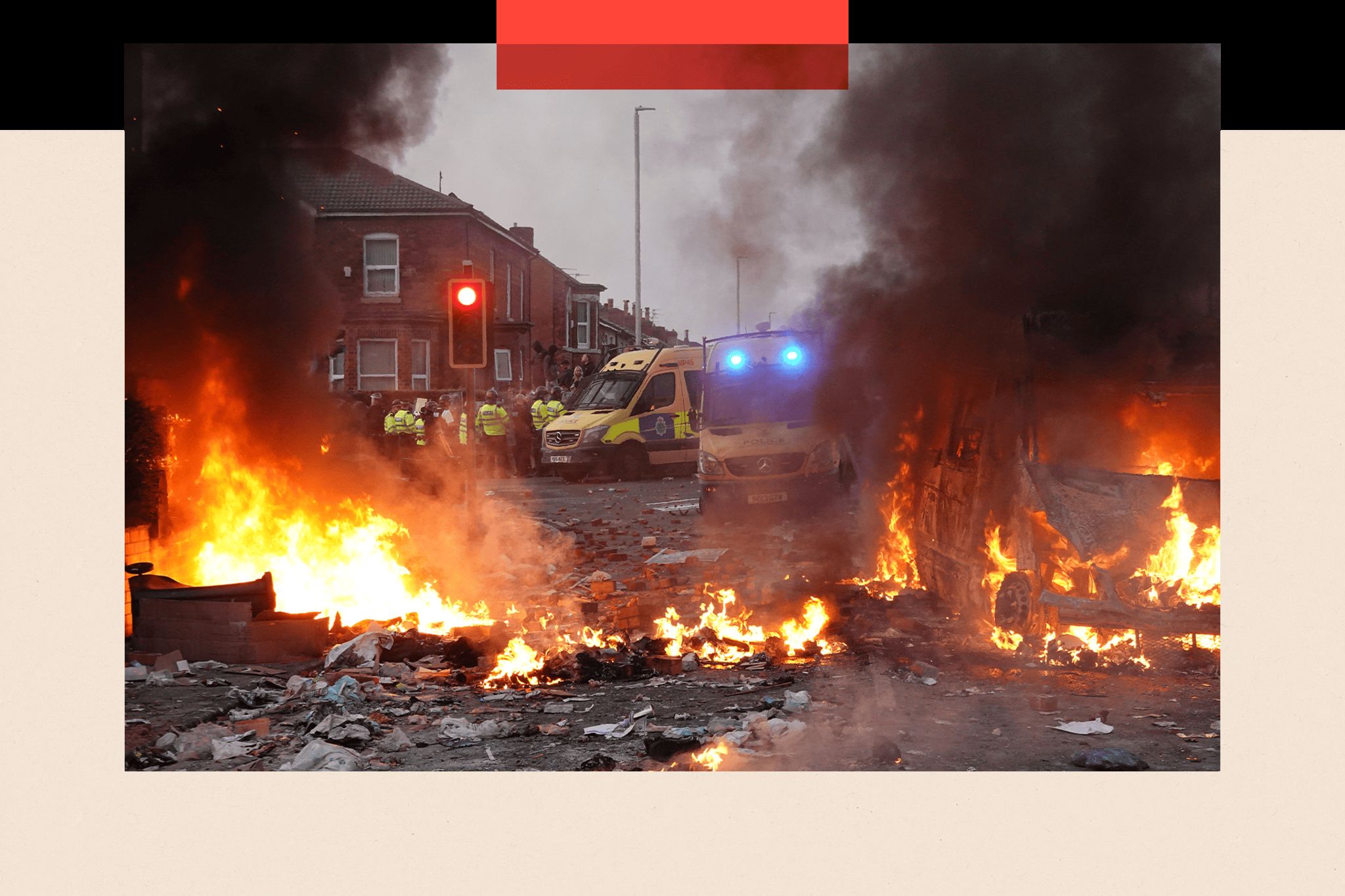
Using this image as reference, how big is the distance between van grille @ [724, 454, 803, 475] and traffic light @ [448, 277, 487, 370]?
347 centimetres

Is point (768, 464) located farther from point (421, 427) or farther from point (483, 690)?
point (421, 427)

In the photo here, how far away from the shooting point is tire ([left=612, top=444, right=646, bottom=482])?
549 inches

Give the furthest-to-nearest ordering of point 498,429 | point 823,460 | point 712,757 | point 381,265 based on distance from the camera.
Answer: point 381,265 → point 498,429 → point 823,460 → point 712,757

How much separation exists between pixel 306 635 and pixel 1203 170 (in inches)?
319

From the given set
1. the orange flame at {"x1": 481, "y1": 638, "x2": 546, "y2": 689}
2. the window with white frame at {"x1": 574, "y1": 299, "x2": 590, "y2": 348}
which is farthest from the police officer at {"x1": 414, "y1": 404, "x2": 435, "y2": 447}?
the orange flame at {"x1": 481, "y1": 638, "x2": 546, "y2": 689}

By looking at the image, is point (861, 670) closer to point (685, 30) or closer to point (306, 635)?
point (306, 635)

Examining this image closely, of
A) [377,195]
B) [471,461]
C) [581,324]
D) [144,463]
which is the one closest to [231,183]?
[144,463]

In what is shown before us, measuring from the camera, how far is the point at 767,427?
31.2ft

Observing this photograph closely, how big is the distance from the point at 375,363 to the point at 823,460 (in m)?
11.9

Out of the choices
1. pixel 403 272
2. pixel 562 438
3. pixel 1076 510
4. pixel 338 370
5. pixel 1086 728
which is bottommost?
pixel 1086 728

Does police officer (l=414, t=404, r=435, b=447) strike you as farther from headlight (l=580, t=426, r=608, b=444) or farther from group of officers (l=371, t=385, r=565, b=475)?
headlight (l=580, t=426, r=608, b=444)

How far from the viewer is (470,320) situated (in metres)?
7.16

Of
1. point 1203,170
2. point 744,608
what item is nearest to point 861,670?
point 744,608

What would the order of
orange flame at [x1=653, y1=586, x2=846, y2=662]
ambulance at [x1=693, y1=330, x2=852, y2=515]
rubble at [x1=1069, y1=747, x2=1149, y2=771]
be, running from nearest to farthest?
1. rubble at [x1=1069, y1=747, x2=1149, y2=771]
2. orange flame at [x1=653, y1=586, x2=846, y2=662]
3. ambulance at [x1=693, y1=330, x2=852, y2=515]
